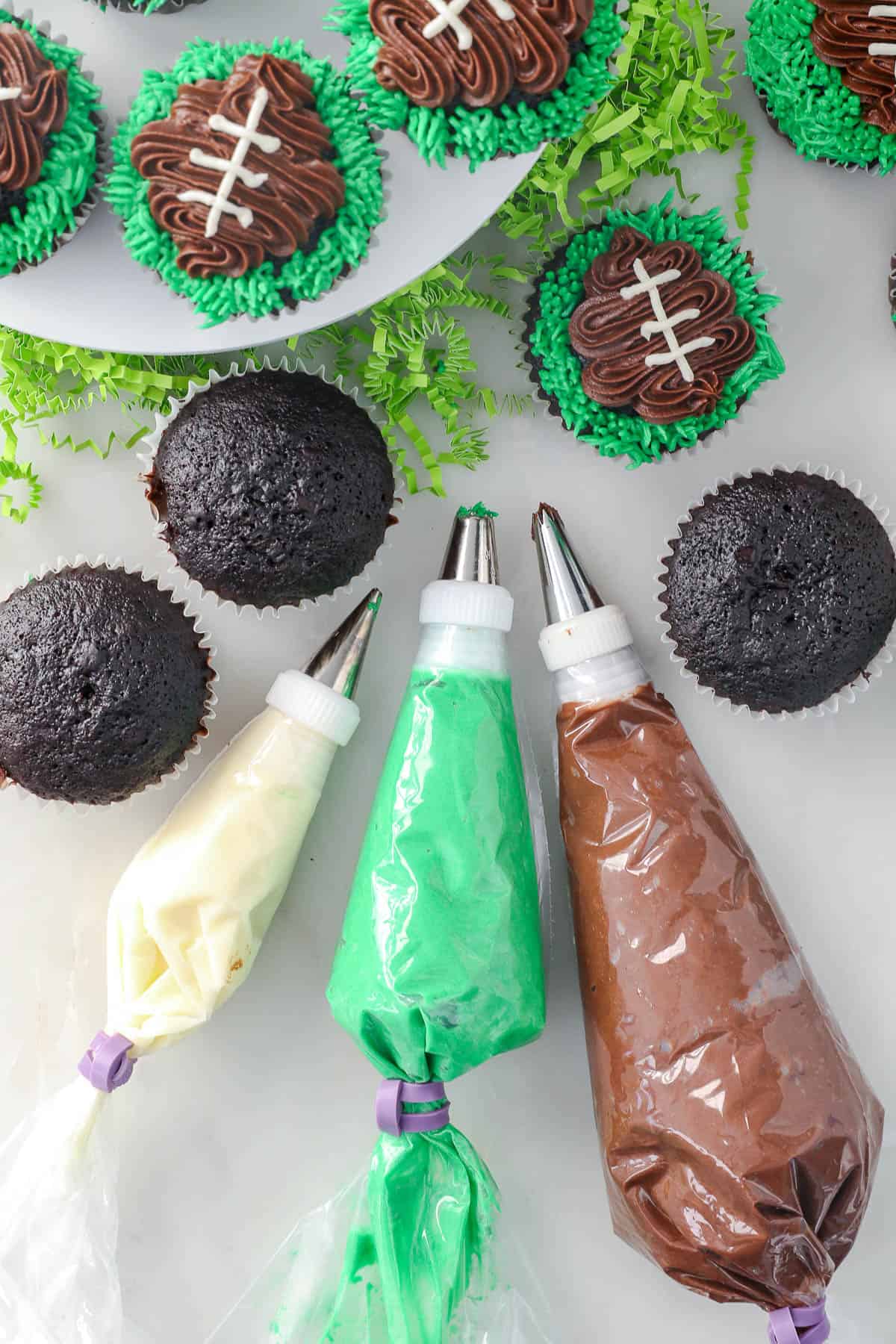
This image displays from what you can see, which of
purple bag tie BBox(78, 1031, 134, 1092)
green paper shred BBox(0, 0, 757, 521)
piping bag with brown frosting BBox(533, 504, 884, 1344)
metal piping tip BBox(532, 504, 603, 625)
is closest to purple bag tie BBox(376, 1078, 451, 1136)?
piping bag with brown frosting BBox(533, 504, 884, 1344)

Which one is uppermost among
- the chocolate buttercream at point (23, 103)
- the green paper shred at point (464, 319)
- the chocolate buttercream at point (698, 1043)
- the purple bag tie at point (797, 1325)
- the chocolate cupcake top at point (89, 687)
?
the chocolate buttercream at point (23, 103)

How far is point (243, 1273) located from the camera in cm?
161

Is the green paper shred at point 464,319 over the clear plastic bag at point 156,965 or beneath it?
over

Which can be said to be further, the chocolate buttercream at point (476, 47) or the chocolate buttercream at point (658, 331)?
the chocolate buttercream at point (658, 331)

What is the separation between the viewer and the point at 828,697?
4.85 ft

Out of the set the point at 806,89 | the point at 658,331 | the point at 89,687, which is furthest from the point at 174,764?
the point at 806,89

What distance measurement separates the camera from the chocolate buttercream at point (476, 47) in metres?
1.17

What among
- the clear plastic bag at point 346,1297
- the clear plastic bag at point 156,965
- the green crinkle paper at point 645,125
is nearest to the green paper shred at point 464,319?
the green crinkle paper at point 645,125

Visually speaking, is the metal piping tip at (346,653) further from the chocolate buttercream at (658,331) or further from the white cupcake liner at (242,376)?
the chocolate buttercream at (658,331)

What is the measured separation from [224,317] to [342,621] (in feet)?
1.50

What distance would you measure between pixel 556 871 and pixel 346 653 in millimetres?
438

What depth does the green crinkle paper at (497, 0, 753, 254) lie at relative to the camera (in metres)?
1.46

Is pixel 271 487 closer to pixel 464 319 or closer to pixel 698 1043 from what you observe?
pixel 464 319

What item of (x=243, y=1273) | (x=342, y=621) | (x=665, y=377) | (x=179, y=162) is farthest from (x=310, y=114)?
(x=243, y=1273)
